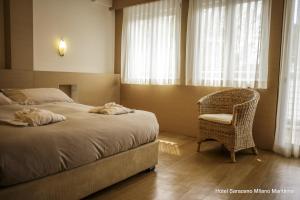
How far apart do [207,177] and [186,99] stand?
1.96 metres

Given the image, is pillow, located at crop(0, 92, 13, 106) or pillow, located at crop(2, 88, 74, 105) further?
pillow, located at crop(2, 88, 74, 105)

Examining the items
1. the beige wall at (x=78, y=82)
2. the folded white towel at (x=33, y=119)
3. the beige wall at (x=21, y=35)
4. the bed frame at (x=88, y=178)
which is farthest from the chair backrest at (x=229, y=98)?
the beige wall at (x=21, y=35)

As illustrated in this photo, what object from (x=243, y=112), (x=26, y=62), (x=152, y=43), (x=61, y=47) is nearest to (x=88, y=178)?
(x=243, y=112)

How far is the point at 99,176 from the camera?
2.07m

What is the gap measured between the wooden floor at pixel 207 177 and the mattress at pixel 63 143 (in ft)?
1.22

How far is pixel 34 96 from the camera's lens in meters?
3.32

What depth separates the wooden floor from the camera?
2.16m

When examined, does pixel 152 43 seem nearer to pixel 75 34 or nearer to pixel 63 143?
pixel 75 34

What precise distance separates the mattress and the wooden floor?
371mm

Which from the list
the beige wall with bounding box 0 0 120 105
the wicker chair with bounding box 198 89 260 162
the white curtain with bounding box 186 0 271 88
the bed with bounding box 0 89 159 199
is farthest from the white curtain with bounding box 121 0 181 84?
the bed with bounding box 0 89 159 199

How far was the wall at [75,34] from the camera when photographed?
407 cm

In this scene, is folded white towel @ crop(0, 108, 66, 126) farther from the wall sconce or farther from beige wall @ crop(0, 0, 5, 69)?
the wall sconce

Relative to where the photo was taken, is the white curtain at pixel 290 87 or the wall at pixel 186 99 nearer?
the white curtain at pixel 290 87

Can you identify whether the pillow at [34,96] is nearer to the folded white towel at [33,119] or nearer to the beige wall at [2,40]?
the beige wall at [2,40]
